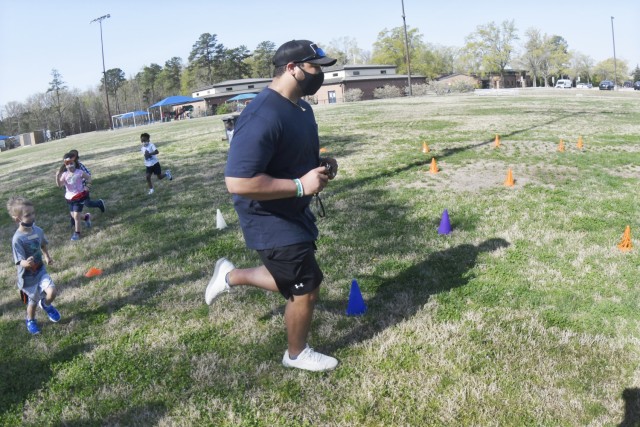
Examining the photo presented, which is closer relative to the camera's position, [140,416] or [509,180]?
[140,416]

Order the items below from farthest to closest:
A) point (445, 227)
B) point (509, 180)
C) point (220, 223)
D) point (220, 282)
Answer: point (509, 180), point (220, 223), point (445, 227), point (220, 282)

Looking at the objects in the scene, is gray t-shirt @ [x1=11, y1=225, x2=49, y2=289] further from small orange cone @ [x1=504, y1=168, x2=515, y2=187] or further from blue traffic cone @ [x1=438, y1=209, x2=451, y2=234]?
small orange cone @ [x1=504, y1=168, x2=515, y2=187]

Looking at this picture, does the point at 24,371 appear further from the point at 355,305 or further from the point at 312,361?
the point at 355,305

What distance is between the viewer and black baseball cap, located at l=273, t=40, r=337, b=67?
313cm

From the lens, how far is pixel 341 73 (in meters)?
82.5

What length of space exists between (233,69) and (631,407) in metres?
99.3

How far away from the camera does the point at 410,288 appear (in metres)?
4.84

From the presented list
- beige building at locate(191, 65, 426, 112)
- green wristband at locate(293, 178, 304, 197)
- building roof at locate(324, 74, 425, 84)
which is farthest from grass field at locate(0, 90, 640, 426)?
building roof at locate(324, 74, 425, 84)

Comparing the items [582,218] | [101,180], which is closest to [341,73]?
[101,180]

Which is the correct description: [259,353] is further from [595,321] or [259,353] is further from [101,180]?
[101,180]

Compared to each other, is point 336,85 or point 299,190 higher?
point 336,85

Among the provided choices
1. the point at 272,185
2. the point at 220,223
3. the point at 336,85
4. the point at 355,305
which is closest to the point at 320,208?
the point at 220,223

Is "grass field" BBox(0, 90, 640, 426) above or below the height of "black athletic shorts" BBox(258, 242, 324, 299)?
below

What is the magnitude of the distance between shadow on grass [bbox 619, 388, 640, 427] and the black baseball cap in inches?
112
